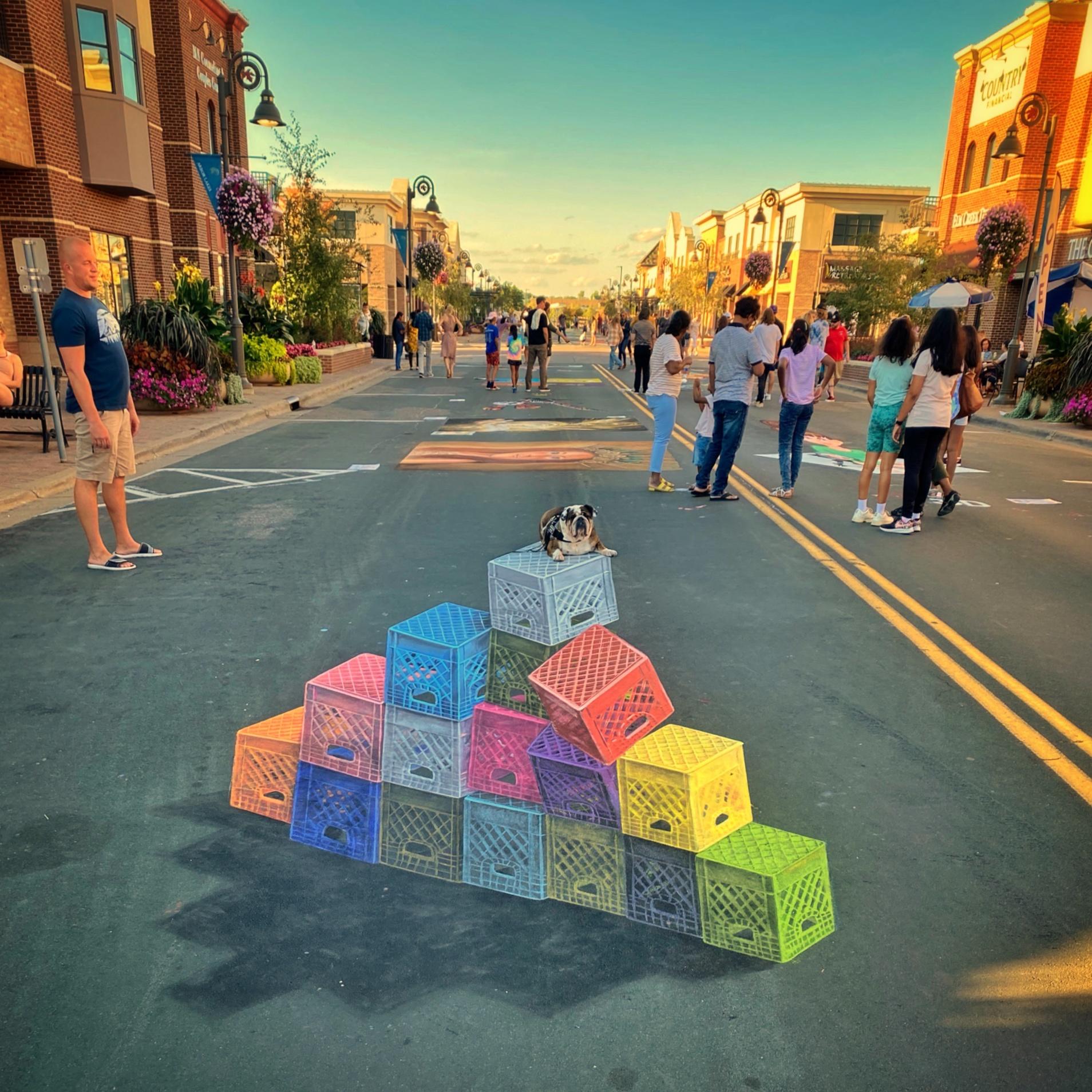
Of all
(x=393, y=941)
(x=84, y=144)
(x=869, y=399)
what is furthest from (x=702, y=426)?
(x=84, y=144)

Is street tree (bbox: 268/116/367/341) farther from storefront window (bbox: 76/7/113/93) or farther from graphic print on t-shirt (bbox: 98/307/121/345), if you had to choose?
graphic print on t-shirt (bbox: 98/307/121/345)

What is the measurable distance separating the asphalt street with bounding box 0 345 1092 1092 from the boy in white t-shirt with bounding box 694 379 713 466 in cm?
200

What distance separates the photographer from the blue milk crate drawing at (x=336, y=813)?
10.3ft

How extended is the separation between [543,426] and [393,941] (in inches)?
527

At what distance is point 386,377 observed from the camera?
27484 mm

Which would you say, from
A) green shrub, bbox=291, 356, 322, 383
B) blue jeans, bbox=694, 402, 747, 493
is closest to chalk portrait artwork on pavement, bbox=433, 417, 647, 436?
blue jeans, bbox=694, 402, 747, 493

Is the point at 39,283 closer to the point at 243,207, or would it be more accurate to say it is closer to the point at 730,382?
the point at 243,207

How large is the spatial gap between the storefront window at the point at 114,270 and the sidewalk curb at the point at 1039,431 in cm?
2045

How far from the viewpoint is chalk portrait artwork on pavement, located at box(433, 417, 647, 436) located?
14859 millimetres

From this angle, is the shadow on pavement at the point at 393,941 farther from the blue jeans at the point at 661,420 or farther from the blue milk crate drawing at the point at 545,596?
the blue jeans at the point at 661,420

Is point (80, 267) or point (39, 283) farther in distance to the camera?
point (39, 283)

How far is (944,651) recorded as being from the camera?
16.8 ft

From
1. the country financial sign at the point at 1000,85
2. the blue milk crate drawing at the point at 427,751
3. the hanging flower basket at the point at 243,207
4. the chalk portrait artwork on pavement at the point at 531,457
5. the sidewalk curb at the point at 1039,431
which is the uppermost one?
the country financial sign at the point at 1000,85

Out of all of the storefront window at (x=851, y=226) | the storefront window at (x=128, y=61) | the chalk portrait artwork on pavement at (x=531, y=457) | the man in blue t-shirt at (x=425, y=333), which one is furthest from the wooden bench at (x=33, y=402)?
the storefront window at (x=851, y=226)
